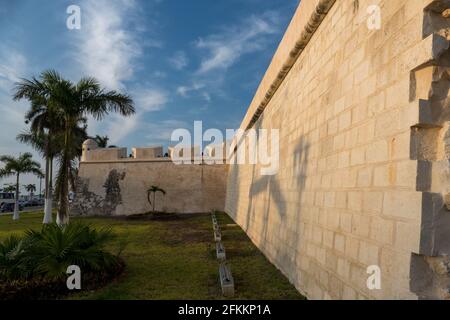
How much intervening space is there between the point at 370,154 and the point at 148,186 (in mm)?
19970

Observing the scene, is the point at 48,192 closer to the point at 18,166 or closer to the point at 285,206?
the point at 18,166

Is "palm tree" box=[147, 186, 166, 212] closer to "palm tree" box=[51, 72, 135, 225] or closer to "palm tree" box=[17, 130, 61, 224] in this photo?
"palm tree" box=[17, 130, 61, 224]

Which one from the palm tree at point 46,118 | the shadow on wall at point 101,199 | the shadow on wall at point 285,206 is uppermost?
the palm tree at point 46,118

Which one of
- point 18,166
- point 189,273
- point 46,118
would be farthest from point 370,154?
point 18,166

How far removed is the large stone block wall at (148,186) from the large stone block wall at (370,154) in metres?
16.2

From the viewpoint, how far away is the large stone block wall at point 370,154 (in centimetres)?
240

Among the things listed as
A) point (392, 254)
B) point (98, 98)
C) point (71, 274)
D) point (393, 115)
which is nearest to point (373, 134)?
point (393, 115)

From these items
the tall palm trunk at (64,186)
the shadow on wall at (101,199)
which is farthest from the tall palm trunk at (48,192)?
the tall palm trunk at (64,186)

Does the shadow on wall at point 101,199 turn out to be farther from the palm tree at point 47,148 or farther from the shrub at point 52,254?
the shrub at point 52,254

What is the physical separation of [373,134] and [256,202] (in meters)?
6.81

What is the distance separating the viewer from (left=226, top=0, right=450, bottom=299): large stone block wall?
240 centimetres

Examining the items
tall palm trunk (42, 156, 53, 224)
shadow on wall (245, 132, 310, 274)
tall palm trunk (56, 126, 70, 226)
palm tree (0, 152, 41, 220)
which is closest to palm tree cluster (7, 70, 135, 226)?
tall palm trunk (56, 126, 70, 226)

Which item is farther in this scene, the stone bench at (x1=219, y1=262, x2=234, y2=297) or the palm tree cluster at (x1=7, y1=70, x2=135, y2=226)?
the palm tree cluster at (x1=7, y1=70, x2=135, y2=226)

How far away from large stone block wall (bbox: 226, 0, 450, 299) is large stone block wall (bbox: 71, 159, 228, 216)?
16210mm
